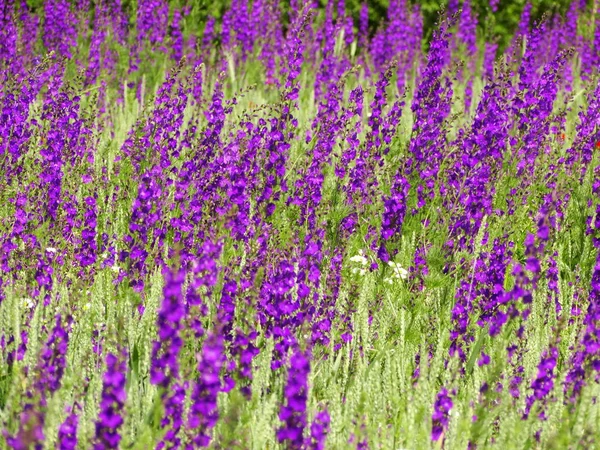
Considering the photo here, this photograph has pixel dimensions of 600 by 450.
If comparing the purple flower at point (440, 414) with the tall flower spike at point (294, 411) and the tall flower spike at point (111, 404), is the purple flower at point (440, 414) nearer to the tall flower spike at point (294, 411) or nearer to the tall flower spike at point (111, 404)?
the tall flower spike at point (294, 411)

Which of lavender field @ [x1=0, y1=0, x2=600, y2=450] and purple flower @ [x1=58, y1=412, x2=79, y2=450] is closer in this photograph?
purple flower @ [x1=58, y1=412, x2=79, y2=450]

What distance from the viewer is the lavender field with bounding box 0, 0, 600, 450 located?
2109 millimetres

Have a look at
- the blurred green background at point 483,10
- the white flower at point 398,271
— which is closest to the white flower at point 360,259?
the white flower at point 398,271

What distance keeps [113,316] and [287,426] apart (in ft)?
3.94

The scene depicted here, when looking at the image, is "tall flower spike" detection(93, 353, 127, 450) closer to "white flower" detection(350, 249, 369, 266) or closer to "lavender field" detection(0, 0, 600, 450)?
"lavender field" detection(0, 0, 600, 450)

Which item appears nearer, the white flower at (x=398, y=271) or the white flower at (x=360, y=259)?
the white flower at (x=398, y=271)

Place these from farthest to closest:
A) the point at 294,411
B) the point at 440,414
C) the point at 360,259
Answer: the point at 360,259
the point at 440,414
the point at 294,411

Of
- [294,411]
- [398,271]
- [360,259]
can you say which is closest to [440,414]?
[294,411]

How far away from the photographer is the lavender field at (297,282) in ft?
6.92

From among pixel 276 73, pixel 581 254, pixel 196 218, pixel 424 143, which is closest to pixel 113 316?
pixel 196 218

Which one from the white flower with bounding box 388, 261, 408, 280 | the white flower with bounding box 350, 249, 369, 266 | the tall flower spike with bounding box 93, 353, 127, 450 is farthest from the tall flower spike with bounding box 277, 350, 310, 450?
the white flower with bounding box 350, 249, 369, 266

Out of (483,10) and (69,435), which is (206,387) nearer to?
(69,435)

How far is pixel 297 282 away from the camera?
2770mm

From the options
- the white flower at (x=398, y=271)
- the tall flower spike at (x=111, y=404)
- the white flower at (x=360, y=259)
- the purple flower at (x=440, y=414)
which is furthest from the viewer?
the white flower at (x=360, y=259)
